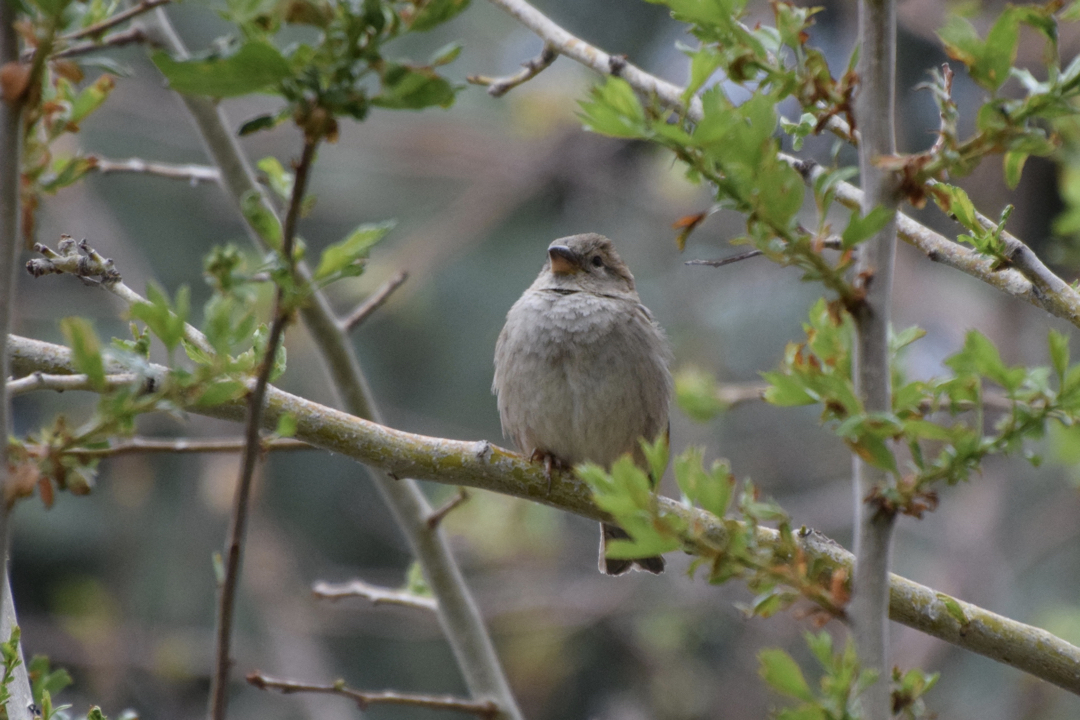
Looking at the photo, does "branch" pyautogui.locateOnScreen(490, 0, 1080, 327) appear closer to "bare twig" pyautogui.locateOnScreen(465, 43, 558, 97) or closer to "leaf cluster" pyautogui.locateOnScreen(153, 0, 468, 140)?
"bare twig" pyautogui.locateOnScreen(465, 43, 558, 97)

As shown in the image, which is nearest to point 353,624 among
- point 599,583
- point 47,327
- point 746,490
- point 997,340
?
point 599,583

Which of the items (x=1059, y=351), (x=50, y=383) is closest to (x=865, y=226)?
(x=1059, y=351)

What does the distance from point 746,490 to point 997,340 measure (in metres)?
6.10

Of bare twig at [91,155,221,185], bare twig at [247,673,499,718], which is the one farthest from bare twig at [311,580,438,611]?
bare twig at [91,155,221,185]

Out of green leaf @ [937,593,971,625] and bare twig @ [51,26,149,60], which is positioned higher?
bare twig @ [51,26,149,60]

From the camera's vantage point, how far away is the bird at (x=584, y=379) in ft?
13.1

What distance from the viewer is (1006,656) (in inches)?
94.2

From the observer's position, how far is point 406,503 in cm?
333

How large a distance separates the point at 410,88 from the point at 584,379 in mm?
2694

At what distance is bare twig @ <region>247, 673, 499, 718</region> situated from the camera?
261 centimetres

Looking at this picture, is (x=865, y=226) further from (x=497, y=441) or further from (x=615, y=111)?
(x=497, y=441)

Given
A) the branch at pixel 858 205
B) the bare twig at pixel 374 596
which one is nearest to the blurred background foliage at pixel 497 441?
the bare twig at pixel 374 596

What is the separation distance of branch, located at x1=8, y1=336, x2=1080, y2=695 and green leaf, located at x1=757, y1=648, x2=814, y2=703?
636 millimetres

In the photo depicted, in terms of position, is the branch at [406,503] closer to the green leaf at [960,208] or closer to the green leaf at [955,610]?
the green leaf at [955,610]
